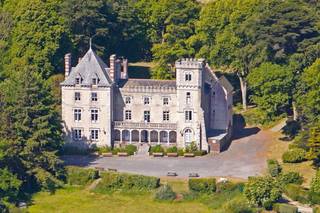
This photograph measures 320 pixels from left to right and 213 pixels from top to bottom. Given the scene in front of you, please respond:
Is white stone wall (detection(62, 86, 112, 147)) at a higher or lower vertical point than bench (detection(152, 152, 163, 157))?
higher

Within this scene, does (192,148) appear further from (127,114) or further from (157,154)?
(127,114)

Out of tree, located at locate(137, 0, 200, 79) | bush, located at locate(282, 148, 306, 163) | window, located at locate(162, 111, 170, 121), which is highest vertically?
tree, located at locate(137, 0, 200, 79)

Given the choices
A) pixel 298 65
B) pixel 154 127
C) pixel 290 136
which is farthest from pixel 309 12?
pixel 154 127

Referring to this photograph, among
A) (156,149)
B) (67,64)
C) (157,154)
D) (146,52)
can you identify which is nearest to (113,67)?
(67,64)

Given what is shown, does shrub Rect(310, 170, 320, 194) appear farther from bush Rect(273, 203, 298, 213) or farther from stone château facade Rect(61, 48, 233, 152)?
stone château facade Rect(61, 48, 233, 152)

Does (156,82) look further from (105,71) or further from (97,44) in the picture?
(97,44)

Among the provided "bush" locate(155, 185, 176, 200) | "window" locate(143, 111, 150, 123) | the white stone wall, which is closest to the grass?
"bush" locate(155, 185, 176, 200)
